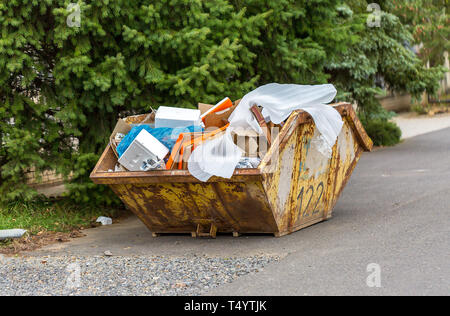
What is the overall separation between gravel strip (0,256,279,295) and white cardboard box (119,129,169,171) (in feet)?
2.96

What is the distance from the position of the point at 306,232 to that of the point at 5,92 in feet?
12.8

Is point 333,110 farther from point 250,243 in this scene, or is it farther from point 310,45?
point 310,45

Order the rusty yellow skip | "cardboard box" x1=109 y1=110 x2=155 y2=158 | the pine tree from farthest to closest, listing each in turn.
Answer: the pine tree, "cardboard box" x1=109 y1=110 x2=155 y2=158, the rusty yellow skip

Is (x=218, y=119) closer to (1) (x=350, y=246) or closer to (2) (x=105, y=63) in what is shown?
(2) (x=105, y=63)

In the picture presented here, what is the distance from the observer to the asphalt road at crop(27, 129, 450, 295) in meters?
4.61

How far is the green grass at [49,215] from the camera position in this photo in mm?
7328

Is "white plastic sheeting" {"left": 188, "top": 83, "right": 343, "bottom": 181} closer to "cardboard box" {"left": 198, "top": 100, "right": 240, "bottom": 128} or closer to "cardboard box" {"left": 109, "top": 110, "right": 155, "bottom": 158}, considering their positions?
"cardboard box" {"left": 198, "top": 100, "right": 240, "bottom": 128}

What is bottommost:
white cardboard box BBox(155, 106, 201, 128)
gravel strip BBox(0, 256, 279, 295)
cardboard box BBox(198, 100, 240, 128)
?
gravel strip BBox(0, 256, 279, 295)

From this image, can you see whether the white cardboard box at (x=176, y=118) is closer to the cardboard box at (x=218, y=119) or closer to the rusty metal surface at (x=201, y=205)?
the cardboard box at (x=218, y=119)

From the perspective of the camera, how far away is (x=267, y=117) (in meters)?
6.22

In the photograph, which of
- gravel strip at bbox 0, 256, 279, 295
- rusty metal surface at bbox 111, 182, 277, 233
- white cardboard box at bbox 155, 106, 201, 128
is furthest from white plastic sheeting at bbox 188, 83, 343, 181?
gravel strip at bbox 0, 256, 279, 295

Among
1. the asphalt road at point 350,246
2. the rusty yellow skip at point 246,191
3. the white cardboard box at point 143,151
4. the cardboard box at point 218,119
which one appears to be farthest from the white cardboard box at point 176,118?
the asphalt road at point 350,246
